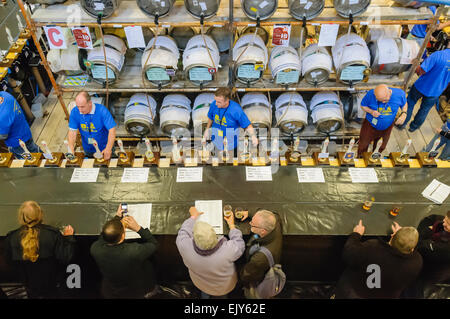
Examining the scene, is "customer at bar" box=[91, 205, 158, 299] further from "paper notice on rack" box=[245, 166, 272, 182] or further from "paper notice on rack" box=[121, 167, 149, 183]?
"paper notice on rack" box=[245, 166, 272, 182]

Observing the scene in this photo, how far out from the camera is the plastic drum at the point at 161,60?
13.2 ft

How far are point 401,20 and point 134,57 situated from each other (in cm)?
321

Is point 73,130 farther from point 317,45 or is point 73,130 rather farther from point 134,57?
point 317,45

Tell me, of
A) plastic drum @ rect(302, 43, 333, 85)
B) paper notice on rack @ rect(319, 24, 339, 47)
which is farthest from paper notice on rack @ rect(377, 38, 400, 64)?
paper notice on rack @ rect(319, 24, 339, 47)

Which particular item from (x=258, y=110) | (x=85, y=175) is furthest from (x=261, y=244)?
(x=258, y=110)

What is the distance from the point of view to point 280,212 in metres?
3.07

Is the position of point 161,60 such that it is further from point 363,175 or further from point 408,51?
point 408,51

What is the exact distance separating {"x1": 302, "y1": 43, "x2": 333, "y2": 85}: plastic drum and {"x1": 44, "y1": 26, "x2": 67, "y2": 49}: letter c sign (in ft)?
9.02

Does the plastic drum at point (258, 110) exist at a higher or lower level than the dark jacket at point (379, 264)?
higher

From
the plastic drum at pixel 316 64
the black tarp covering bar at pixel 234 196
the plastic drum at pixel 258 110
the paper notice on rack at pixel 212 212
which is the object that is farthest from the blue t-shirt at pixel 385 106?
the paper notice on rack at pixel 212 212

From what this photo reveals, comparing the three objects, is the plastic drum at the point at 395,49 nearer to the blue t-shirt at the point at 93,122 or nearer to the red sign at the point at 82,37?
the blue t-shirt at the point at 93,122

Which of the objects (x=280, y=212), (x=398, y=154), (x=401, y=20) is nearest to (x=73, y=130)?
(x=280, y=212)

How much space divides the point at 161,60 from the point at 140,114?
0.74m

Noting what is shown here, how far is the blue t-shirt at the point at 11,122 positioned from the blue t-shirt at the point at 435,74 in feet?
16.5
